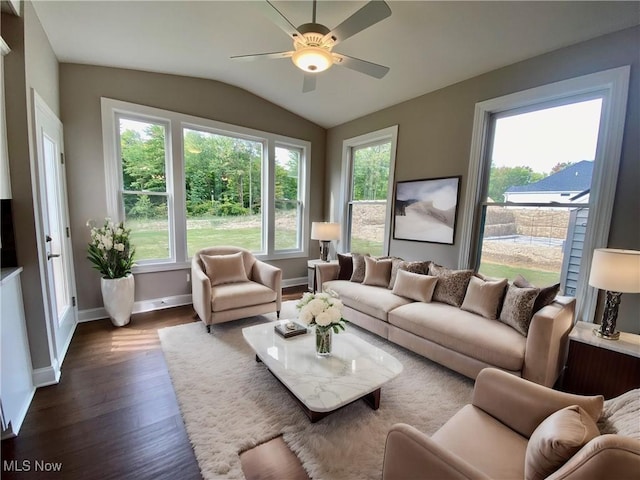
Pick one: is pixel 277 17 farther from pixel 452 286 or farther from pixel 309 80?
pixel 452 286

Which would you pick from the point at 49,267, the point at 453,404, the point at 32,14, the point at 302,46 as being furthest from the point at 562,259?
the point at 32,14

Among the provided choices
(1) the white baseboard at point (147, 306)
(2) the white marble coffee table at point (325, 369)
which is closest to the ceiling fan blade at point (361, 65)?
(2) the white marble coffee table at point (325, 369)

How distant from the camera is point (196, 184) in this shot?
392 cm

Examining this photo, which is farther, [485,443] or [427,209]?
[427,209]

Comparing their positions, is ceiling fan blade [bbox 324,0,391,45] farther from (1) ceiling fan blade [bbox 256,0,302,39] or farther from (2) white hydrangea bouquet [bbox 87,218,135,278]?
(2) white hydrangea bouquet [bbox 87,218,135,278]

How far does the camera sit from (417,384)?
2229 mm

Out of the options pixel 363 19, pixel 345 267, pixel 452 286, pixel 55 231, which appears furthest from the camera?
pixel 345 267

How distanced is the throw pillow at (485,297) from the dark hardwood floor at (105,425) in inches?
95.9

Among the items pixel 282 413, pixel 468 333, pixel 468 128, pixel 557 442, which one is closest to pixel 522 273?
pixel 468 333

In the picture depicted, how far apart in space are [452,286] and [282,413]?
199cm

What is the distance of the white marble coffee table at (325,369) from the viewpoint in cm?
162

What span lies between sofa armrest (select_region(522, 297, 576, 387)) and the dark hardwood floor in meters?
2.24

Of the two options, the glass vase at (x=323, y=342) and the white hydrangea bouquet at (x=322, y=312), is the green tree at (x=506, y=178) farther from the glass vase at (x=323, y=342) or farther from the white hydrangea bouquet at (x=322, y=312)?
the glass vase at (x=323, y=342)

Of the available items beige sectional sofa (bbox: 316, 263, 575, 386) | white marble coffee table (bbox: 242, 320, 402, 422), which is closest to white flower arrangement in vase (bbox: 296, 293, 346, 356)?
white marble coffee table (bbox: 242, 320, 402, 422)
